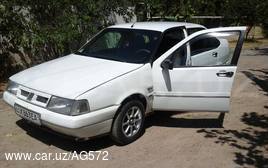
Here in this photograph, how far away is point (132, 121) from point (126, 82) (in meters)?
0.61

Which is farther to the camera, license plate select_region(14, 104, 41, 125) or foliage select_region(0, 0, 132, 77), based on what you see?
foliage select_region(0, 0, 132, 77)

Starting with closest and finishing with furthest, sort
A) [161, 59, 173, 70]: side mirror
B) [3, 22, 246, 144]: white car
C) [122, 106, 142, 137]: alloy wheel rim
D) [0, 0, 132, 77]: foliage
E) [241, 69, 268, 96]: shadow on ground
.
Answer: [3, 22, 246, 144]: white car < [122, 106, 142, 137]: alloy wheel rim < [161, 59, 173, 70]: side mirror < [0, 0, 132, 77]: foliage < [241, 69, 268, 96]: shadow on ground

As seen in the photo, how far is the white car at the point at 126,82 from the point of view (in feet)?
16.3

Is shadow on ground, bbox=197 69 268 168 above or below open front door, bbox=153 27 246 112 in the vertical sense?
below

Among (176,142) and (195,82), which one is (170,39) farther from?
(176,142)

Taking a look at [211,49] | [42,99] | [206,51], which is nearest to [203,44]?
[206,51]

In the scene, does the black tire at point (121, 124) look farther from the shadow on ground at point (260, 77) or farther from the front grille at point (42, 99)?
the shadow on ground at point (260, 77)

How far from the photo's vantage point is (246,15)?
70.3 feet

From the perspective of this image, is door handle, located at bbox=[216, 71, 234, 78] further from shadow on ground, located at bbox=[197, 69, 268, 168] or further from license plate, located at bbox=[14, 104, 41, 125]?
license plate, located at bbox=[14, 104, 41, 125]

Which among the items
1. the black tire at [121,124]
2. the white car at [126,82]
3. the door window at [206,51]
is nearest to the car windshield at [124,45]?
the white car at [126,82]

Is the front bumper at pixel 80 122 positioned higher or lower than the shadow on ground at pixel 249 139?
higher

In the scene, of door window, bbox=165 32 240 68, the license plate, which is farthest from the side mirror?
the license plate

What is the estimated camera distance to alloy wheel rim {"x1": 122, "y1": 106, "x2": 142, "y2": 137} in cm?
548

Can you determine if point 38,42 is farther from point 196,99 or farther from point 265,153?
point 265,153
